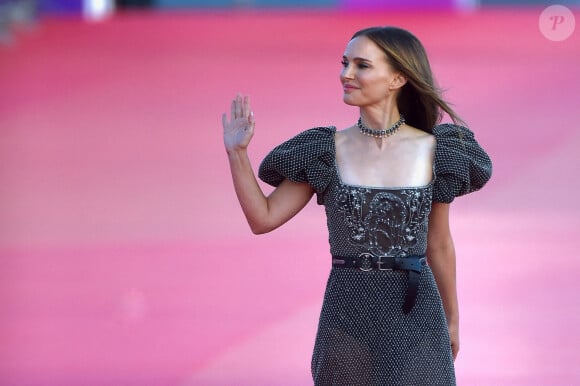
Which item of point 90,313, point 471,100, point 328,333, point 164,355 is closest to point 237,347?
point 164,355

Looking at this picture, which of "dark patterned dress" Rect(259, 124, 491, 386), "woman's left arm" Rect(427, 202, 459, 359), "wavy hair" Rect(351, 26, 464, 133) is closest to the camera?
"dark patterned dress" Rect(259, 124, 491, 386)

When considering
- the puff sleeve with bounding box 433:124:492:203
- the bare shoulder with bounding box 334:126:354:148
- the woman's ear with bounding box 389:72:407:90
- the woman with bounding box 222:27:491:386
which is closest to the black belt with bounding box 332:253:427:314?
the woman with bounding box 222:27:491:386

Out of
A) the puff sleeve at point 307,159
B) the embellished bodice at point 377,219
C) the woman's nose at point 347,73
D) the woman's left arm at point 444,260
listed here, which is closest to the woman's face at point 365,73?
the woman's nose at point 347,73

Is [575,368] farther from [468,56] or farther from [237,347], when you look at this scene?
[468,56]

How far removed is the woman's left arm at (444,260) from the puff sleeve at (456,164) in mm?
81

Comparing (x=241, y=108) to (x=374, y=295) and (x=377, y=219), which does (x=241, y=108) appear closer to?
(x=377, y=219)

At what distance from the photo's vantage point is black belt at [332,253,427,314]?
3.04m

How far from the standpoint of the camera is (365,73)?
3.12 metres

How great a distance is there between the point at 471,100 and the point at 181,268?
131 inches

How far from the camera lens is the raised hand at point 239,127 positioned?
3.08m

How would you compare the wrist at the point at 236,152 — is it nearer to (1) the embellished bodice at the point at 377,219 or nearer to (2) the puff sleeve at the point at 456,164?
(1) the embellished bodice at the point at 377,219

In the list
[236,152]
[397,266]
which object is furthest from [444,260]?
[236,152]

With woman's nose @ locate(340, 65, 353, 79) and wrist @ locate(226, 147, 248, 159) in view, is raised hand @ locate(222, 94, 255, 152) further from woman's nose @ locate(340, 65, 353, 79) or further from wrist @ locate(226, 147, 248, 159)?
woman's nose @ locate(340, 65, 353, 79)

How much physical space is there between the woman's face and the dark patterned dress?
0.16 m
